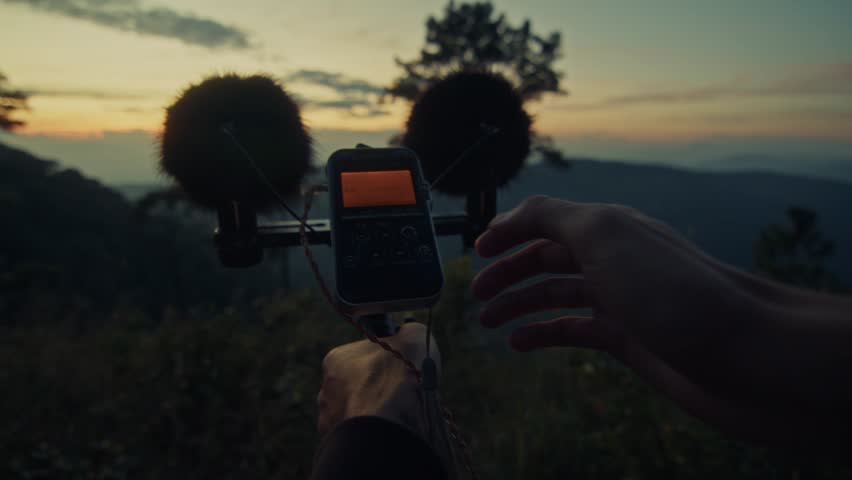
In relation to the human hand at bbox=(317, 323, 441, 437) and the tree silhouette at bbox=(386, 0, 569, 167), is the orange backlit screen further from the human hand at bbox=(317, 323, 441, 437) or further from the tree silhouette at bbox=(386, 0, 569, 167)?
the tree silhouette at bbox=(386, 0, 569, 167)

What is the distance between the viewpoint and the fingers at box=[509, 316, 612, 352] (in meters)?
1.28

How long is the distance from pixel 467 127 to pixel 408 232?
18.5 inches

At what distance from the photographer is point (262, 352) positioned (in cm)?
457

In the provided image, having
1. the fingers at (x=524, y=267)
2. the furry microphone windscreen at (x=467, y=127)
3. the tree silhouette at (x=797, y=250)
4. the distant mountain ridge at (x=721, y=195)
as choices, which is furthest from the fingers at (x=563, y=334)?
the distant mountain ridge at (x=721, y=195)

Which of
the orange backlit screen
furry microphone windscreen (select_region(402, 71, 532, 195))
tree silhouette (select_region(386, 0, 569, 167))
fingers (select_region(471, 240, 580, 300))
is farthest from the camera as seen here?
tree silhouette (select_region(386, 0, 569, 167))

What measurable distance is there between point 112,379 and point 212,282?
38.6m

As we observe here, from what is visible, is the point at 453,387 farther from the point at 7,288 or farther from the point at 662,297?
the point at 7,288

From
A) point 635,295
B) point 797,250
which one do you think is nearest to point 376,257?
point 635,295

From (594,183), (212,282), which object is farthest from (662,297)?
(594,183)

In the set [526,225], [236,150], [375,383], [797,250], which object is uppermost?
[236,150]

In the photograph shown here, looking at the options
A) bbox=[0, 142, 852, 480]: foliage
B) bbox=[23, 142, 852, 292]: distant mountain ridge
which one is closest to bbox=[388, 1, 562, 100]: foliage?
bbox=[0, 142, 852, 480]: foliage

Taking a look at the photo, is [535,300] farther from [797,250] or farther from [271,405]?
[797,250]

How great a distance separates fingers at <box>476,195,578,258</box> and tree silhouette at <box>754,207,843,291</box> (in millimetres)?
35297

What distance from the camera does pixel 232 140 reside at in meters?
1.35
